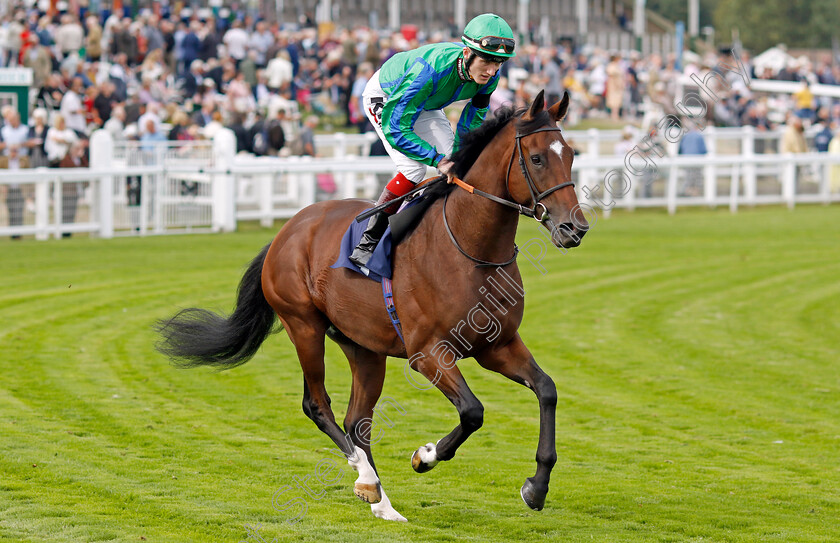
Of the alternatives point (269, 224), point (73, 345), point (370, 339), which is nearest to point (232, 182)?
point (269, 224)

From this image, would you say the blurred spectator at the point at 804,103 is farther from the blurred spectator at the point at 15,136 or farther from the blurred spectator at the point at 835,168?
the blurred spectator at the point at 15,136

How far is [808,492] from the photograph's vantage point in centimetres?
562

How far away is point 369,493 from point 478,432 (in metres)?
1.82

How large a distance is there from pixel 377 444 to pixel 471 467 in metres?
0.70

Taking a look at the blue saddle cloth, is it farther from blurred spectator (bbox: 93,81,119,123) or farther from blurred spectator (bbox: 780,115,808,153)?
blurred spectator (bbox: 780,115,808,153)

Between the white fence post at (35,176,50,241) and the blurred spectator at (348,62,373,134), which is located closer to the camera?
the white fence post at (35,176,50,241)

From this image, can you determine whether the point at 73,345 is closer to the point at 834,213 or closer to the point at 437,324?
the point at 437,324

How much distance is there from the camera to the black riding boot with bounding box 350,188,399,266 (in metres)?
5.22

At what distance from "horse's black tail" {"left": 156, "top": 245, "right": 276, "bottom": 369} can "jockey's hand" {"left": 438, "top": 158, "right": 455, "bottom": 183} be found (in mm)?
1516

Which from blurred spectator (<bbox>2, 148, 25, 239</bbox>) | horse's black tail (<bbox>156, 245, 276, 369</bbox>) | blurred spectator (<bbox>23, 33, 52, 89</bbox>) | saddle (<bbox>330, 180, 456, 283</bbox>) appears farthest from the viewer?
blurred spectator (<bbox>23, 33, 52, 89</bbox>)

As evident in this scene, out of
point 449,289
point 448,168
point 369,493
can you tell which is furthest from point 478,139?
point 369,493

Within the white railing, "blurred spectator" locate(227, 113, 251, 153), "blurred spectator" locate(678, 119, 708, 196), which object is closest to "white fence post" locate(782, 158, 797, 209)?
the white railing

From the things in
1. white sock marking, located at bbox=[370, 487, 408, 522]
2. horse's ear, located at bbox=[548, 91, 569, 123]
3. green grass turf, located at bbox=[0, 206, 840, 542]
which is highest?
horse's ear, located at bbox=[548, 91, 569, 123]

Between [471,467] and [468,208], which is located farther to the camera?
[471,467]
